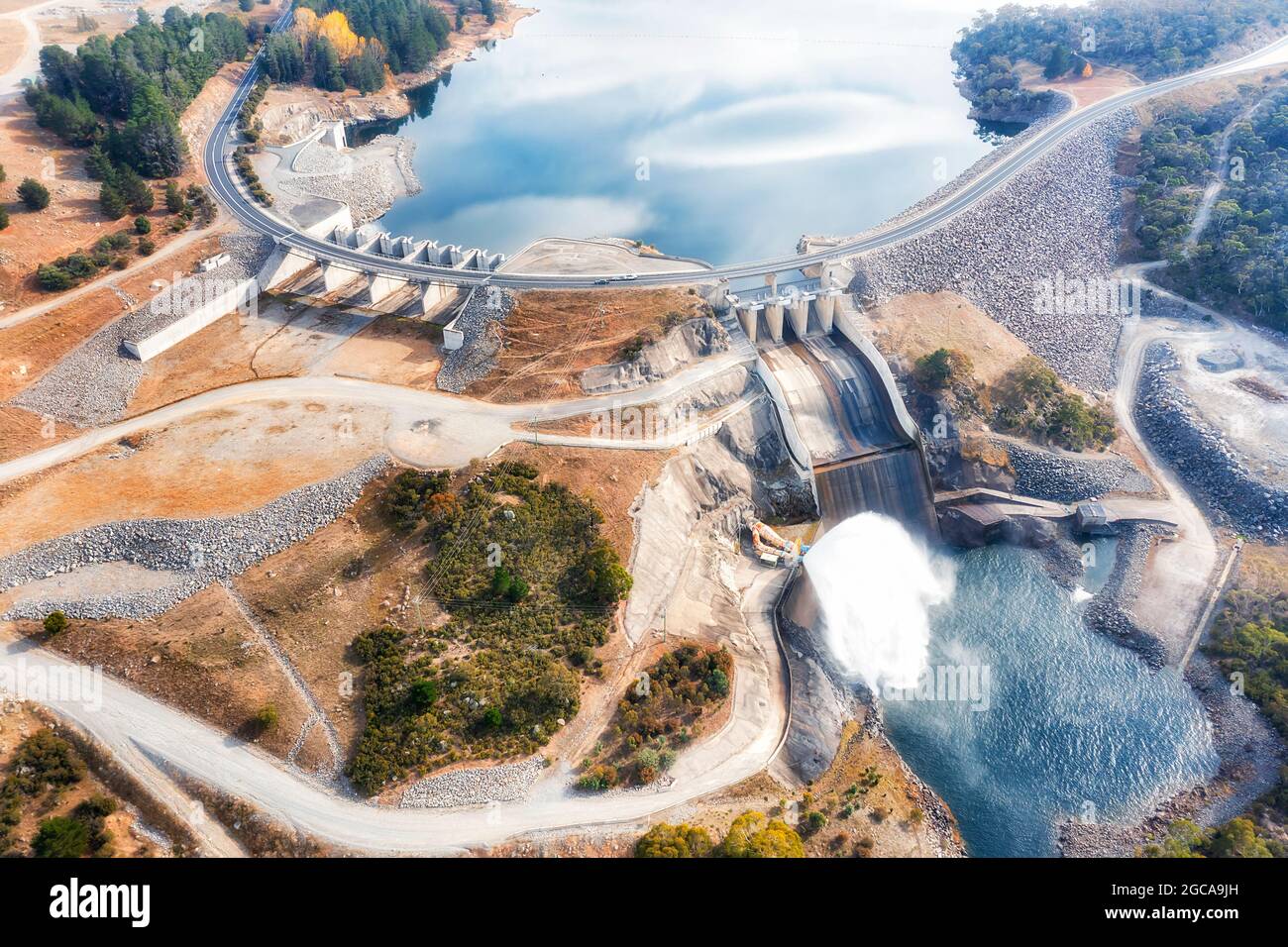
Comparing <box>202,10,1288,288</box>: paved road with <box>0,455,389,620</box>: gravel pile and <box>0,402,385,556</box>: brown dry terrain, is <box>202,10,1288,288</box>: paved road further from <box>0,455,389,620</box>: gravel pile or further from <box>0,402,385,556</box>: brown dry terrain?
<box>0,455,389,620</box>: gravel pile

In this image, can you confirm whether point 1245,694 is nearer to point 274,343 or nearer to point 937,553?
point 937,553

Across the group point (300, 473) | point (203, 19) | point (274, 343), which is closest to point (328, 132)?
point (203, 19)

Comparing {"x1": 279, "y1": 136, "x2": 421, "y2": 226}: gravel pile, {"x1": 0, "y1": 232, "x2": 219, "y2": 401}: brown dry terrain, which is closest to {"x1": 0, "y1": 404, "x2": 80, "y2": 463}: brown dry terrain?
{"x1": 0, "y1": 232, "x2": 219, "y2": 401}: brown dry terrain

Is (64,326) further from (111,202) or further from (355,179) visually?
(355,179)

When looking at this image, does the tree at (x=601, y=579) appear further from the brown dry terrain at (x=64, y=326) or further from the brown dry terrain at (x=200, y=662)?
the brown dry terrain at (x=64, y=326)

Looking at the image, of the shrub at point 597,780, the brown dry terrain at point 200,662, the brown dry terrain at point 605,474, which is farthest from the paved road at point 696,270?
the shrub at point 597,780

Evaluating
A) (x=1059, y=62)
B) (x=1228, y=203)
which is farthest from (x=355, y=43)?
(x=1228, y=203)

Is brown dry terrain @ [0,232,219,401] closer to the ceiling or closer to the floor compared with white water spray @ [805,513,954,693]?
closer to the ceiling
